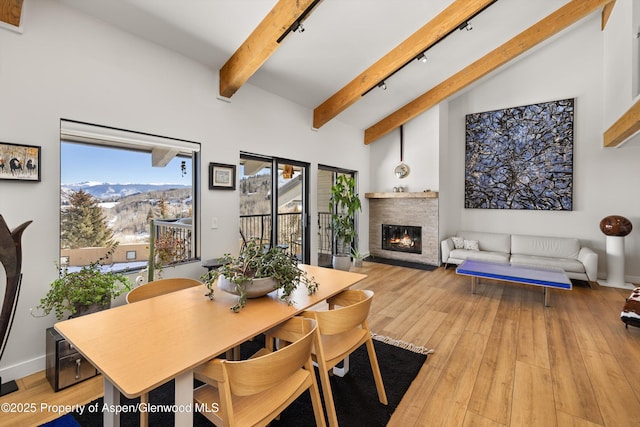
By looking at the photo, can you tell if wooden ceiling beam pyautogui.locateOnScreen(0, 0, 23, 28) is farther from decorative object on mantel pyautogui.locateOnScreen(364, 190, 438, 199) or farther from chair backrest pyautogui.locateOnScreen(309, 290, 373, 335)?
decorative object on mantel pyautogui.locateOnScreen(364, 190, 438, 199)

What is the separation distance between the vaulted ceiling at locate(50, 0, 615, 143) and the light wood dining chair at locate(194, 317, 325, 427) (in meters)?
2.71

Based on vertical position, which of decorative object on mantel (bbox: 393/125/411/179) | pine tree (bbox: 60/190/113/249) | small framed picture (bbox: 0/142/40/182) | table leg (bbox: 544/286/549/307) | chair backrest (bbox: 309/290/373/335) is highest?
decorative object on mantel (bbox: 393/125/411/179)

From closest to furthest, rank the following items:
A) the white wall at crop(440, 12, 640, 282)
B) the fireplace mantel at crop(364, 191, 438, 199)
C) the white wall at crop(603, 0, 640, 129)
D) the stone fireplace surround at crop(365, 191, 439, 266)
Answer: the white wall at crop(603, 0, 640, 129) < the white wall at crop(440, 12, 640, 282) < the fireplace mantel at crop(364, 191, 438, 199) < the stone fireplace surround at crop(365, 191, 439, 266)

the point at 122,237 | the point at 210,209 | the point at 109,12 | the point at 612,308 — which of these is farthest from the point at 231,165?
the point at 612,308

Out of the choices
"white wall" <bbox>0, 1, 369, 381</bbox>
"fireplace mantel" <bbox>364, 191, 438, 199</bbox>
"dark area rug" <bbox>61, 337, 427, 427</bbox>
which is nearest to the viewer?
"dark area rug" <bbox>61, 337, 427, 427</bbox>

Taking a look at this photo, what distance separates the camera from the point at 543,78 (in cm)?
535

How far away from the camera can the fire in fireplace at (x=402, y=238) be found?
6.20 metres

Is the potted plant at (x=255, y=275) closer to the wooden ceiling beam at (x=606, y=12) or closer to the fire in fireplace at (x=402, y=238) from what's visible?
the fire in fireplace at (x=402, y=238)

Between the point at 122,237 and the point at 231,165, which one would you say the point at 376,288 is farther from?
the point at 122,237

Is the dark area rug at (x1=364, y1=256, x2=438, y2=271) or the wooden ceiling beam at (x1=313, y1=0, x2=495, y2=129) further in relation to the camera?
the dark area rug at (x1=364, y1=256, x2=438, y2=271)

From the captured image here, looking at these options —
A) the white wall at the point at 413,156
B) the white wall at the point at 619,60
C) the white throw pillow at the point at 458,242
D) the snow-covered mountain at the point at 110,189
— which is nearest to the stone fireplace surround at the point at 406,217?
the white wall at the point at 413,156

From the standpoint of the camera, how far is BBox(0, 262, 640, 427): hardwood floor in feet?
5.99

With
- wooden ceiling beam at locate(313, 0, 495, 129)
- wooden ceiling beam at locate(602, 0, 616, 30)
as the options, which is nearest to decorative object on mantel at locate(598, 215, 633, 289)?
wooden ceiling beam at locate(602, 0, 616, 30)

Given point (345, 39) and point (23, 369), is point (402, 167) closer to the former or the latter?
point (345, 39)
